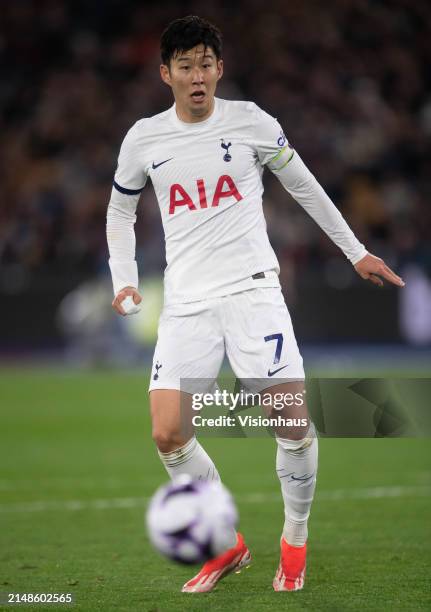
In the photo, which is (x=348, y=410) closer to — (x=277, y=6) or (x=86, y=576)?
(x=86, y=576)

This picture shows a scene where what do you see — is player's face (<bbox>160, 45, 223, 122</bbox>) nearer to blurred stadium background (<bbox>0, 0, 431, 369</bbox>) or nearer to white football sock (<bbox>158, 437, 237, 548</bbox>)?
white football sock (<bbox>158, 437, 237, 548</bbox>)

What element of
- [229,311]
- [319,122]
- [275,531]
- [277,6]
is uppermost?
[277,6]

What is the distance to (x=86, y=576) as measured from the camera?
221 inches

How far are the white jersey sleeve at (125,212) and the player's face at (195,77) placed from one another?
0.30 metres

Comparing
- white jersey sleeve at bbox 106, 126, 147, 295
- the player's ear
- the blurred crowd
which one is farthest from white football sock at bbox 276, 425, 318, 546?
the blurred crowd

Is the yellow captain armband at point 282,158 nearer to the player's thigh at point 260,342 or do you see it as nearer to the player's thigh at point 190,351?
the player's thigh at point 260,342

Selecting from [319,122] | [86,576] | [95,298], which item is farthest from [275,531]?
[319,122]

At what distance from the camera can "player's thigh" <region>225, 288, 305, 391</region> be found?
17.0 ft

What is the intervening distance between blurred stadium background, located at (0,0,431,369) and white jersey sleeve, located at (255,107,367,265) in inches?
504

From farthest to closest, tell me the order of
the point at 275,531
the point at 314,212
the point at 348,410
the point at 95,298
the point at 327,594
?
1. the point at 95,298
2. the point at 275,531
3. the point at 348,410
4. the point at 314,212
5. the point at 327,594

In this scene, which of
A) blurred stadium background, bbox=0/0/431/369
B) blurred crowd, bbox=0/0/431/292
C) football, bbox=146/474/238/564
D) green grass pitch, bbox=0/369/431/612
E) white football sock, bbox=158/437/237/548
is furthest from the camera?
blurred crowd, bbox=0/0/431/292

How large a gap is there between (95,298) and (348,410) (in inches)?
526

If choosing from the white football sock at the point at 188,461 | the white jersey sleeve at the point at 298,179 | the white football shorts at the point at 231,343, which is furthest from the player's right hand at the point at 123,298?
the white jersey sleeve at the point at 298,179

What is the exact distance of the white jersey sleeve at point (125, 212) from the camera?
5.39 m
